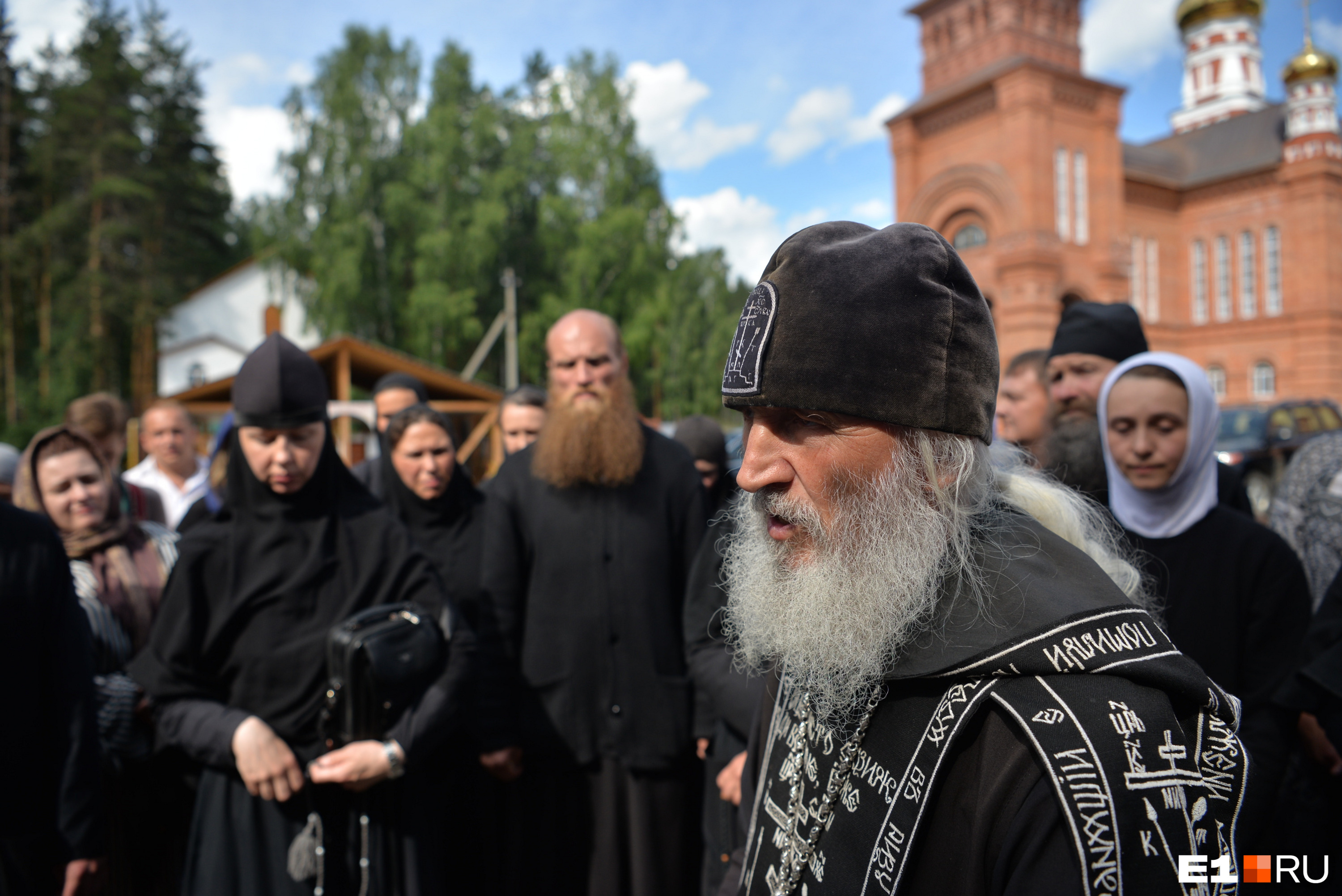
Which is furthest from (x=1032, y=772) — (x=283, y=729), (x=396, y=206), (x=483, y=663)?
(x=396, y=206)

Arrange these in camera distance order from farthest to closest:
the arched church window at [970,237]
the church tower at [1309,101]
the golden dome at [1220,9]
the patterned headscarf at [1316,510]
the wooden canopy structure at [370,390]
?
1. the golden dome at [1220,9]
2. the church tower at [1309,101]
3. the arched church window at [970,237]
4. the wooden canopy structure at [370,390]
5. the patterned headscarf at [1316,510]

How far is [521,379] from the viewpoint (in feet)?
96.5

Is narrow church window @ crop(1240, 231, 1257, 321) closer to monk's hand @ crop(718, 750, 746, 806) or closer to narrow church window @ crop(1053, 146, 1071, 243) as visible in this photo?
narrow church window @ crop(1053, 146, 1071, 243)

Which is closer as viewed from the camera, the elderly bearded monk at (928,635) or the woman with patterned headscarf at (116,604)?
the elderly bearded monk at (928,635)

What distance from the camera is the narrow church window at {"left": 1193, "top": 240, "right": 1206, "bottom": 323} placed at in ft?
116

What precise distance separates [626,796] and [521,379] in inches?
1062

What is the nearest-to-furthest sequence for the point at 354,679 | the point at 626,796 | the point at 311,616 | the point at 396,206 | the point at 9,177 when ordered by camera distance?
the point at 354,679
the point at 311,616
the point at 626,796
the point at 396,206
the point at 9,177

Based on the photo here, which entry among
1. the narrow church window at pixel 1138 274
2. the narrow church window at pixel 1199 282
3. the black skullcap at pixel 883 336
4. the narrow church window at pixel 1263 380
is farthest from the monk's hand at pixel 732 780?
the narrow church window at pixel 1199 282

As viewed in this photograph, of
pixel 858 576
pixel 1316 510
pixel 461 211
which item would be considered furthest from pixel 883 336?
pixel 461 211

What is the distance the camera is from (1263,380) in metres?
33.8

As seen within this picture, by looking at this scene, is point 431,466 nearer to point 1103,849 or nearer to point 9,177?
point 1103,849

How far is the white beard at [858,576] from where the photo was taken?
1.31 m

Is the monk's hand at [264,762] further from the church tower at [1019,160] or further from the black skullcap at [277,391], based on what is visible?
the church tower at [1019,160]
